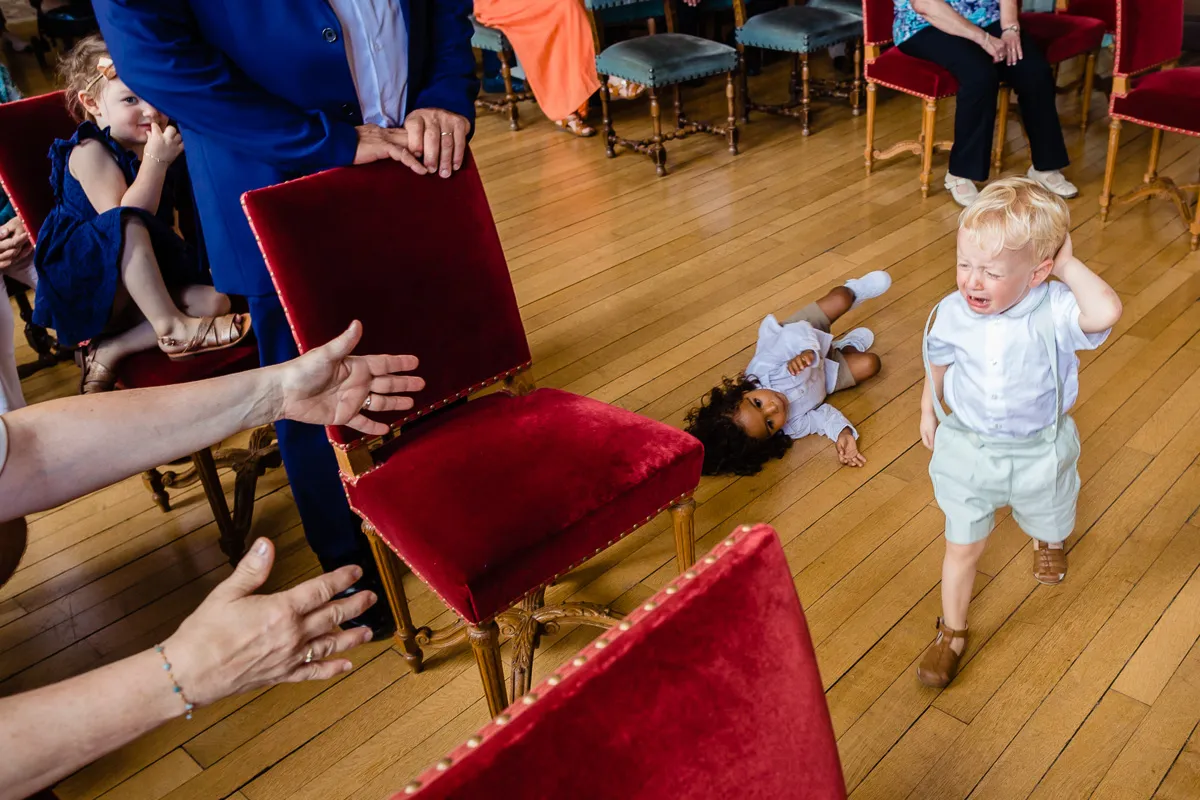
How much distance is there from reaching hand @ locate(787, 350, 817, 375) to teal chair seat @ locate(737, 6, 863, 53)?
8.19 ft

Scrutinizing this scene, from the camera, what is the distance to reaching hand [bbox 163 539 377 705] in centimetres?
96

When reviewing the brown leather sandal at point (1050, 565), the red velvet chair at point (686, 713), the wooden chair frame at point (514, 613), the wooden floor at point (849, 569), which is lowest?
the wooden floor at point (849, 569)

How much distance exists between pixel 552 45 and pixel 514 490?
3.85 m

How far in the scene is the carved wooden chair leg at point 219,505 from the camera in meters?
2.39

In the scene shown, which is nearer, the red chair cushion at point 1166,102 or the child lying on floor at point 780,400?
the child lying on floor at point 780,400

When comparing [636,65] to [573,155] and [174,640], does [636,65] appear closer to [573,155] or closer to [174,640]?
[573,155]

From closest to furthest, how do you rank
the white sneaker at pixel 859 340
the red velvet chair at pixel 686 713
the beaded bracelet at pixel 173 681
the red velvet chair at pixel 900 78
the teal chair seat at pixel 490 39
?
1. the red velvet chair at pixel 686 713
2. the beaded bracelet at pixel 173 681
3. the white sneaker at pixel 859 340
4. the red velvet chair at pixel 900 78
5. the teal chair seat at pixel 490 39

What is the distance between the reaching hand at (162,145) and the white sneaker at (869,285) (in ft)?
6.45

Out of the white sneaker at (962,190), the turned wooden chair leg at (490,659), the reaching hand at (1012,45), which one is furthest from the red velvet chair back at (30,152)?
the reaching hand at (1012,45)

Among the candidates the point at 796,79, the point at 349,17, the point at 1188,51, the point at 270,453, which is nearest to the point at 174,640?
the point at 349,17

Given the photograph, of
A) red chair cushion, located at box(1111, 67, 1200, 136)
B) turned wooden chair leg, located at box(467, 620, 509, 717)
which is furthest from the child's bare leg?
red chair cushion, located at box(1111, 67, 1200, 136)

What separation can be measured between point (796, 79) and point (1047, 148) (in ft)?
Result: 5.66

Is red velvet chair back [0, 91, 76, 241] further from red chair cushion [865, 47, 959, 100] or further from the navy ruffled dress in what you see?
red chair cushion [865, 47, 959, 100]

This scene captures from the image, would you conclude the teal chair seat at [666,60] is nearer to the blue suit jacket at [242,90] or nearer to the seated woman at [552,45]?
the seated woman at [552,45]
